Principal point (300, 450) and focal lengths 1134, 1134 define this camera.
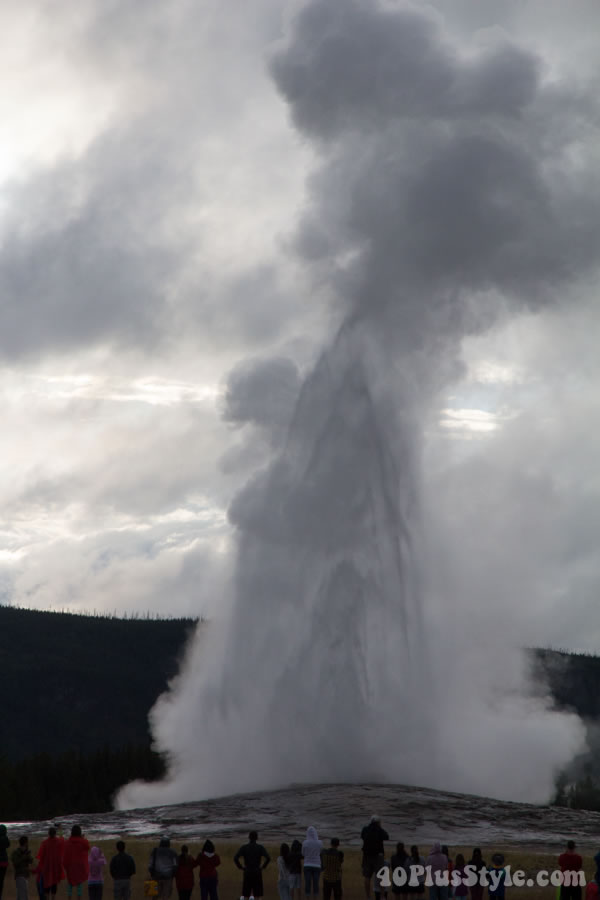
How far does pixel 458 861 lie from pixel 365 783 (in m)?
33.2

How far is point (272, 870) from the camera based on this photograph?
32.2 metres

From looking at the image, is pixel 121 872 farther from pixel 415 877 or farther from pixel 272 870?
pixel 272 870

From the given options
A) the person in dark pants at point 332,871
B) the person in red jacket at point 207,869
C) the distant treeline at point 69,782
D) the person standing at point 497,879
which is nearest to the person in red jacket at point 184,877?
the person in red jacket at point 207,869

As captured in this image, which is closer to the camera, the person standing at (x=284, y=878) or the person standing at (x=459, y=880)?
the person standing at (x=459, y=880)

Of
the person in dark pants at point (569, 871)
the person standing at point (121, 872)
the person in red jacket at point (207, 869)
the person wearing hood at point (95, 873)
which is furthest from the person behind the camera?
the person in red jacket at point (207, 869)

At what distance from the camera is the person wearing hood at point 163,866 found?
21953 millimetres

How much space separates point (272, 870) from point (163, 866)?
437 inches

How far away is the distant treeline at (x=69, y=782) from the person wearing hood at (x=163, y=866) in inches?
3120

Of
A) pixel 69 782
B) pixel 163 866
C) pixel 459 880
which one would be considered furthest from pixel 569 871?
pixel 69 782

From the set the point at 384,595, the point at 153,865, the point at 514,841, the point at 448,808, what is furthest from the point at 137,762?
the point at 153,865

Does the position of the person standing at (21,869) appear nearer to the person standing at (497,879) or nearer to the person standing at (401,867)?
the person standing at (401,867)

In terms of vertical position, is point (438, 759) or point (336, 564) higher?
point (336, 564)

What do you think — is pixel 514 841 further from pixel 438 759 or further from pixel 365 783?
pixel 438 759

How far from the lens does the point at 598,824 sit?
4794 centimetres
